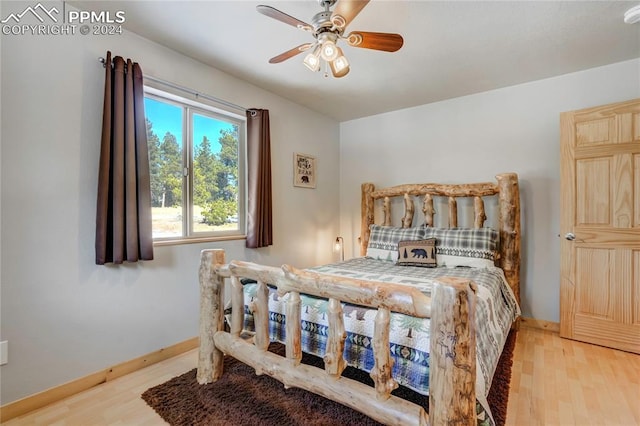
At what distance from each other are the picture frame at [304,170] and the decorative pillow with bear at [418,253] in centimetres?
139

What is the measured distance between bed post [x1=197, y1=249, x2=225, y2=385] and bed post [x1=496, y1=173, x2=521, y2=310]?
252 cm

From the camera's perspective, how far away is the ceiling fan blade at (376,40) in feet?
5.32

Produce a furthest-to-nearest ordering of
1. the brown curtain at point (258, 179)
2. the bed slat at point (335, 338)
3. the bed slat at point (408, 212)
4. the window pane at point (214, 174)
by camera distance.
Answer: the bed slat at point (408, 212) → the brown curtain at point (258, 179) → the window pane at point (214, 174) → the bed slat at point (335, 338)

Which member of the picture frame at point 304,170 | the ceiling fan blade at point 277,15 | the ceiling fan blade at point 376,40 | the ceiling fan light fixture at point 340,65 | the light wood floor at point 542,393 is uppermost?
the ceiling fan blade at point 277,15

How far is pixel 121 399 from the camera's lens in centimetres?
177

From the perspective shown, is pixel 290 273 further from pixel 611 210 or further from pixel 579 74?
pixel 579 74

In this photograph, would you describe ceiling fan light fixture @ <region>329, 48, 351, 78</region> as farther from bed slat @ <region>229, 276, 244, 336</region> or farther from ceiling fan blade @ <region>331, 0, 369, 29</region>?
bed slat @ <region>229, 276, 244, 336</region>

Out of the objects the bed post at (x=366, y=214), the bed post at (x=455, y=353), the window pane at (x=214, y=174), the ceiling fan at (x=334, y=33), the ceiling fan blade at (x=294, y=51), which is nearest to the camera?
the bed post at (x=455, y=353)

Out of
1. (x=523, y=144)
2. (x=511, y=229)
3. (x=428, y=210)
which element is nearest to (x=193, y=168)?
(x=428, y=210)

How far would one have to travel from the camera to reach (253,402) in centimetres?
171

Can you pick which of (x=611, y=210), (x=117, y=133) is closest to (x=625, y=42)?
(x=611, y=210)

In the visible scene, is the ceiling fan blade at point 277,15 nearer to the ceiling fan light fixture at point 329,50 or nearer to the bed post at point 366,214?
the ceiling fan light fixture at point 329,50

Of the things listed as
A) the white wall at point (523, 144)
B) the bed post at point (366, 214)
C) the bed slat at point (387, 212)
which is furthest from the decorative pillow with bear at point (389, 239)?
the white wall at point (523, 144)

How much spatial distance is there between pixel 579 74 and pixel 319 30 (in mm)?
2582
